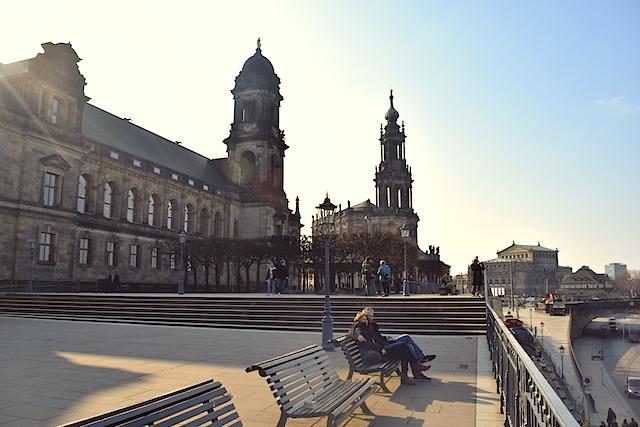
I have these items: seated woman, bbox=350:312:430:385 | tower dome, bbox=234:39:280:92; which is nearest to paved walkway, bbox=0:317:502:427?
seated woman, bbox=350:312:430:385

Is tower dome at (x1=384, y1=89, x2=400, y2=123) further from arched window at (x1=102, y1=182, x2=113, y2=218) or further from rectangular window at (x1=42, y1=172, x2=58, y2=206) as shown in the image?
rectangular window at (x1=42, y1=172, x2=58, y2=206)

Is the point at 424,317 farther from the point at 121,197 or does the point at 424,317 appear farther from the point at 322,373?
the point at 121,197

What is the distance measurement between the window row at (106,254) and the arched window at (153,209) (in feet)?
10.4

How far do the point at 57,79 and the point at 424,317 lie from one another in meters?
33.7

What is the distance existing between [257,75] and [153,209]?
79.4ft

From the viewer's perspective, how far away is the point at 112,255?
44.2 meters

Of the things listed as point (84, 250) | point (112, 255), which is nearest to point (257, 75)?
point (112, 255)

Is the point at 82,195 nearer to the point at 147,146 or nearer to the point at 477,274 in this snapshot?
the point at 147,146

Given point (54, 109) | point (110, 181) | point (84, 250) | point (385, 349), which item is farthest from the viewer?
point (110, 181)

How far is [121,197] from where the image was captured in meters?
46.3

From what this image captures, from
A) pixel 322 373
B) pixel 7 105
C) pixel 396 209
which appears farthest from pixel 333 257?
pixel 396 209

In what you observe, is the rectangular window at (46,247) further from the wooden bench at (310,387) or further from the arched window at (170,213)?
the wooden bench at (310,387)

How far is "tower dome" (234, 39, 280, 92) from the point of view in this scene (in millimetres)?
65062

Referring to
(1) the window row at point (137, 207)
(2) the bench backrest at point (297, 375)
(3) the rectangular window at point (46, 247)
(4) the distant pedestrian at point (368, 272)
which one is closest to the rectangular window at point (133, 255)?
(1) the window row at point (137, 207)
